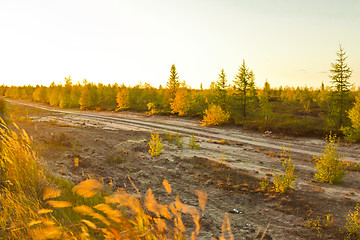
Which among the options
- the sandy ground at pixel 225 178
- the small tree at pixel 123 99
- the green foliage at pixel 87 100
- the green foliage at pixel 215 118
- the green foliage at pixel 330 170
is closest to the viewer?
the sandy ground at pixel 225 178

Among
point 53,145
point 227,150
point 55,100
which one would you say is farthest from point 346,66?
point 55,100

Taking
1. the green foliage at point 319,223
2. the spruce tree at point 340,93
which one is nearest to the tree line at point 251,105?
the spruce tree at point 340,93

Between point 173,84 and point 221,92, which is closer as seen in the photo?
point 221,92

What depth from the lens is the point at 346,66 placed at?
A: 59.1ft

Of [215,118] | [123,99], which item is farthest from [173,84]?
[215,118]

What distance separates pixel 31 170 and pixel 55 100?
176 feet

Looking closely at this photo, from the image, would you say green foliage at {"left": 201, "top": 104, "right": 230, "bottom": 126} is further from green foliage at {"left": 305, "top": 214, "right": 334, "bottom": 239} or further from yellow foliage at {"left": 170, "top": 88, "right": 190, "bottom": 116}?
green foliage at {"left": 305, "top": 214, "right": 334, "bottom": 239}

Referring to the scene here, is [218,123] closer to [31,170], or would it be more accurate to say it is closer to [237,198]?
[237,198]

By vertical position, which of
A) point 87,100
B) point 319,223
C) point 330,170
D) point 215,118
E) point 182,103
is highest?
point 87,100

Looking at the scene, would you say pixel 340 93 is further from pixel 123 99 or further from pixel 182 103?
pixel 123 99

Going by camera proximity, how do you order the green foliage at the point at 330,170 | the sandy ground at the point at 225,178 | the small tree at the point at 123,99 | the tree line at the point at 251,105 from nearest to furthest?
the sandy ground at the point at 225,178, the green foliage at the point at 330,170, the tree line at the point at 251,105, the small tree at the point at 123,99

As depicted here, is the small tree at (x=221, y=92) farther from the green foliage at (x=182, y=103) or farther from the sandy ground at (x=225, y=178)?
the sandy ground at (x=225, y=178)

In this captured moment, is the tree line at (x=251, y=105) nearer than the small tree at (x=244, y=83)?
Yes

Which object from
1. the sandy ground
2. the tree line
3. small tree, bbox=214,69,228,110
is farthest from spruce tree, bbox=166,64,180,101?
the sandy ground
